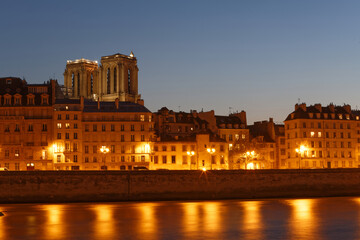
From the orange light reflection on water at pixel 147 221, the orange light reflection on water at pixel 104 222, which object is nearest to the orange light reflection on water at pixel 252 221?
the orange light reflection on water at pixel 147 221

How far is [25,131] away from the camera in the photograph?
260 ft

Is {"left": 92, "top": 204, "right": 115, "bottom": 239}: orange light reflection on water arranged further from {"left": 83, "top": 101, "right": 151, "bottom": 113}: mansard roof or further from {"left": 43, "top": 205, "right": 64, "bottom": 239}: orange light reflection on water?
{"left": 83, "top": 101, "right": 151, "bottom": 113}: mansard roof

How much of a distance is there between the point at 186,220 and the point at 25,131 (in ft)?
130

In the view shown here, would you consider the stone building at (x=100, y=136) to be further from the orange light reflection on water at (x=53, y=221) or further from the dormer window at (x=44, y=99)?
the orange light reflection on water at (x=53, y=221)

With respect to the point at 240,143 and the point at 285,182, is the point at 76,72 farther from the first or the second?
the point at 285,182

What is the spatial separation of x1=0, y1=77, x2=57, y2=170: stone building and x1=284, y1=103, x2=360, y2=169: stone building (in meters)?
34.6

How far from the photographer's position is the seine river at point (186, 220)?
39188mm

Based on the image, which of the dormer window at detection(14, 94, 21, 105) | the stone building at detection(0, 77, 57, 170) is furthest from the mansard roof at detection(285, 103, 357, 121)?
the dormer window at detection(14, 94, 21, 105)

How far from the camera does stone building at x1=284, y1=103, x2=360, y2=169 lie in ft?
299

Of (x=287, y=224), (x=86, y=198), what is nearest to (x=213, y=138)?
(x=86, y=198)

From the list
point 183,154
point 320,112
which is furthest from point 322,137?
point 183,154

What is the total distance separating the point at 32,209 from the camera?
5359cm

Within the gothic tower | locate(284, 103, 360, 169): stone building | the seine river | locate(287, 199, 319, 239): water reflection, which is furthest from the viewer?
the gothic tower

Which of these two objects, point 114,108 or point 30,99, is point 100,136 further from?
point 30,99
